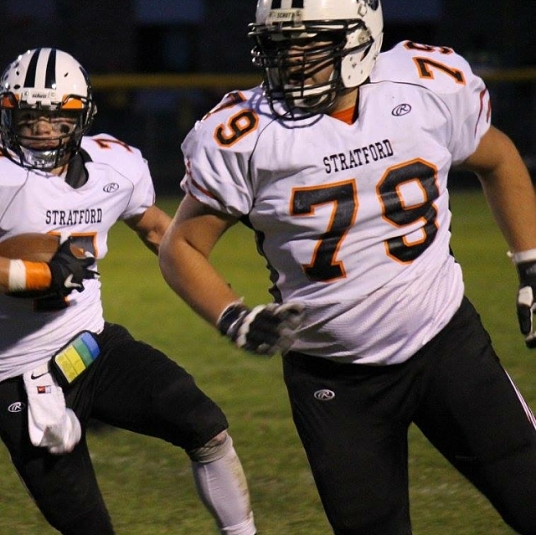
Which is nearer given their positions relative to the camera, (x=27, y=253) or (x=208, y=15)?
(x=27, y=253)

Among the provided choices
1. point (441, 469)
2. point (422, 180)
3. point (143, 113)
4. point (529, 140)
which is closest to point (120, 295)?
point (441, 469)

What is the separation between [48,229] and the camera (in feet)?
11.6

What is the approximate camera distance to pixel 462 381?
9.50 feet

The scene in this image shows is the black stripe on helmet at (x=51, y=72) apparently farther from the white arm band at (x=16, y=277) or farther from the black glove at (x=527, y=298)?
the black glove at (x=527, y=298)

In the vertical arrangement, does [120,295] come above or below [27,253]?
below

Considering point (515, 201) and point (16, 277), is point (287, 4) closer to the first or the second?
point (515, 201)

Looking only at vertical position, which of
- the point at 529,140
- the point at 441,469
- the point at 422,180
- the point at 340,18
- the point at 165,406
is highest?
the point at 340,18

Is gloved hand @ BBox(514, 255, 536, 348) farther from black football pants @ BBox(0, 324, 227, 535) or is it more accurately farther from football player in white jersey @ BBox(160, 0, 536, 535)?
black football pants @ BBox(0, 324, 227, 535)

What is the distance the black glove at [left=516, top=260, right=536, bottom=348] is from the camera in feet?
10.1

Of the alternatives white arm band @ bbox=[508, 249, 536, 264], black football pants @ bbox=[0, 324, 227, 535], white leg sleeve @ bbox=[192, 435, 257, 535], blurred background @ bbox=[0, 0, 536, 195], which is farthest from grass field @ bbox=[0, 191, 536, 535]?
blurred background @ bbox=[0, 0, 536, 195]

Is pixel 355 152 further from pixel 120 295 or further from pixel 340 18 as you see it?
pixel 120 295

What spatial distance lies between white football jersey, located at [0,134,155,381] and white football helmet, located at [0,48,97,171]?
0.19 ft

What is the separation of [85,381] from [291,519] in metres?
0.92

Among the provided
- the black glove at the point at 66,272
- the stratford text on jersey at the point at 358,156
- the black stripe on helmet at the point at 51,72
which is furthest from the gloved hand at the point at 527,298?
the black stripe on helmet at the point at 51,72
